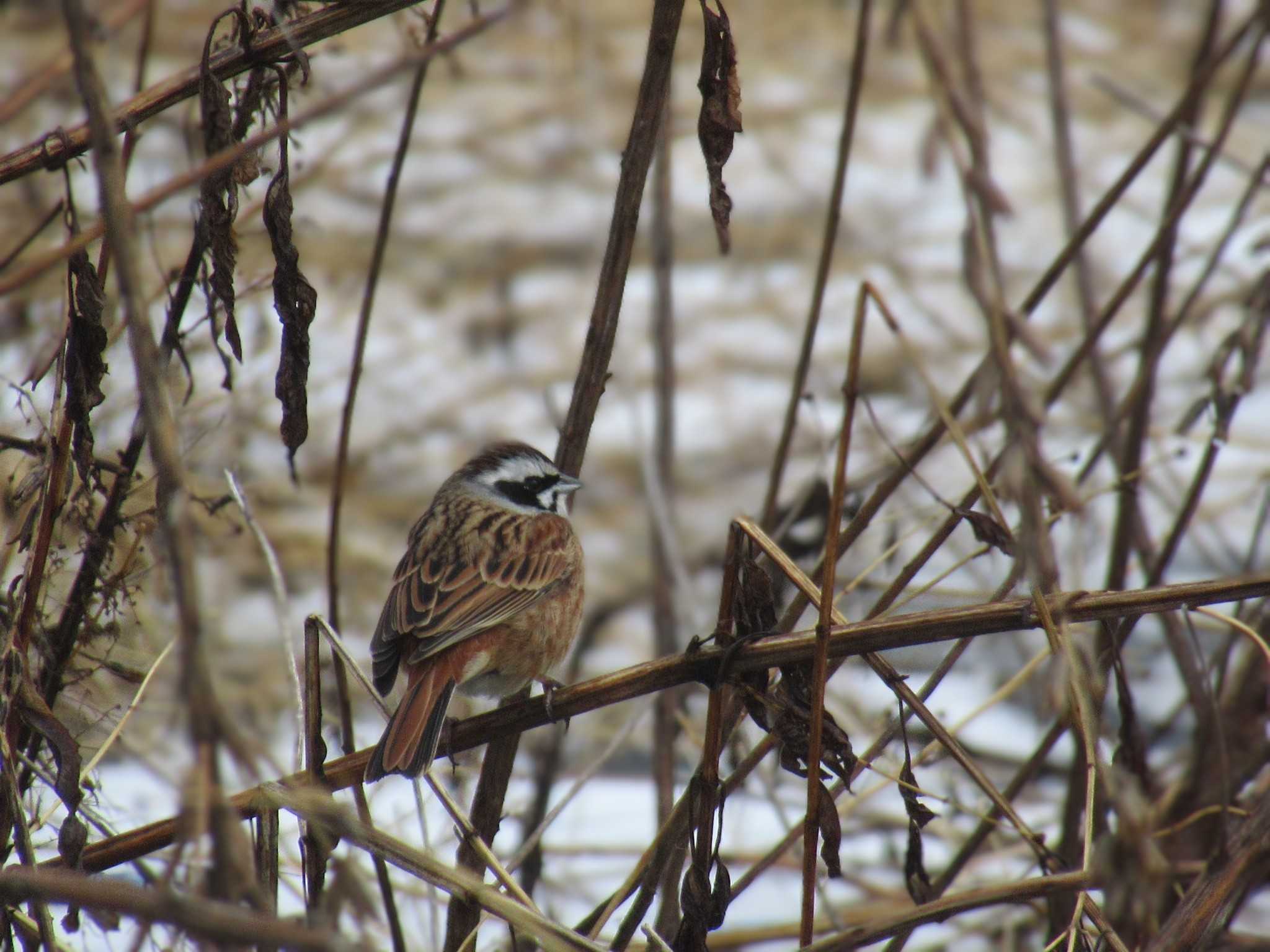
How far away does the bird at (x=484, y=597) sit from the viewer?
3.24m

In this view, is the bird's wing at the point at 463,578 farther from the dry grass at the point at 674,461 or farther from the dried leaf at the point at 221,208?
the dried leaf at the point at 221,208

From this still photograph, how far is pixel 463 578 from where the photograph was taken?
350 centimetres

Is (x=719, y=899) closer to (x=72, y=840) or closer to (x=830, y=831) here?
(x=830, y=831)

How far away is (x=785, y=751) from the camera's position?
2.29 metres

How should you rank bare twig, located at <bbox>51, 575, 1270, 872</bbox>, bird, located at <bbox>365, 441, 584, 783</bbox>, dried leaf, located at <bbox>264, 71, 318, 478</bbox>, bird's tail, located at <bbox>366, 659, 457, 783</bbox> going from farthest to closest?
bird, located at <bbox>365, 441, 584, 783</bbox>
bird's tail, located at <bbox>366, 659, 457, 783</bbox>
dried leaf, located at <bbox>264, 71, 318, 478</bbox>
bare twig, located at <bbox>51, 575, 1270, 872</bbox>

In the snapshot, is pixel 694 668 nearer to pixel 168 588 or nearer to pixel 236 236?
pixel 236 236

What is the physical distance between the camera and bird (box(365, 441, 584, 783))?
3.24 m

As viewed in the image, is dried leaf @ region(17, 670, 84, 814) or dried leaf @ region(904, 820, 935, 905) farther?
dried leaf @ region(904, 820, 935, 905)

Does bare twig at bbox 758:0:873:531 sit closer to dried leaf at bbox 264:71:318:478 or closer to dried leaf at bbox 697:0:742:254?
dried leaf at bbox 697:0:742:254

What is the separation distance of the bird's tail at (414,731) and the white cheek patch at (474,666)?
0.11 meters

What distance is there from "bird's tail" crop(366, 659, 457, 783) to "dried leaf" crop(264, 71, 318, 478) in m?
0.70

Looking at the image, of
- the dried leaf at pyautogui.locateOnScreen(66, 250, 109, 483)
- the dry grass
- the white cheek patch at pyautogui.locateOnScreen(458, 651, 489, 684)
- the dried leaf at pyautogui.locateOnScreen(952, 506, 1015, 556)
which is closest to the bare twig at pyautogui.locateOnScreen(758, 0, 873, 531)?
the dry grass

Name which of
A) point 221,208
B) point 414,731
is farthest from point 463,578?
point 221,208

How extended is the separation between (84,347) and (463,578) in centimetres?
141
